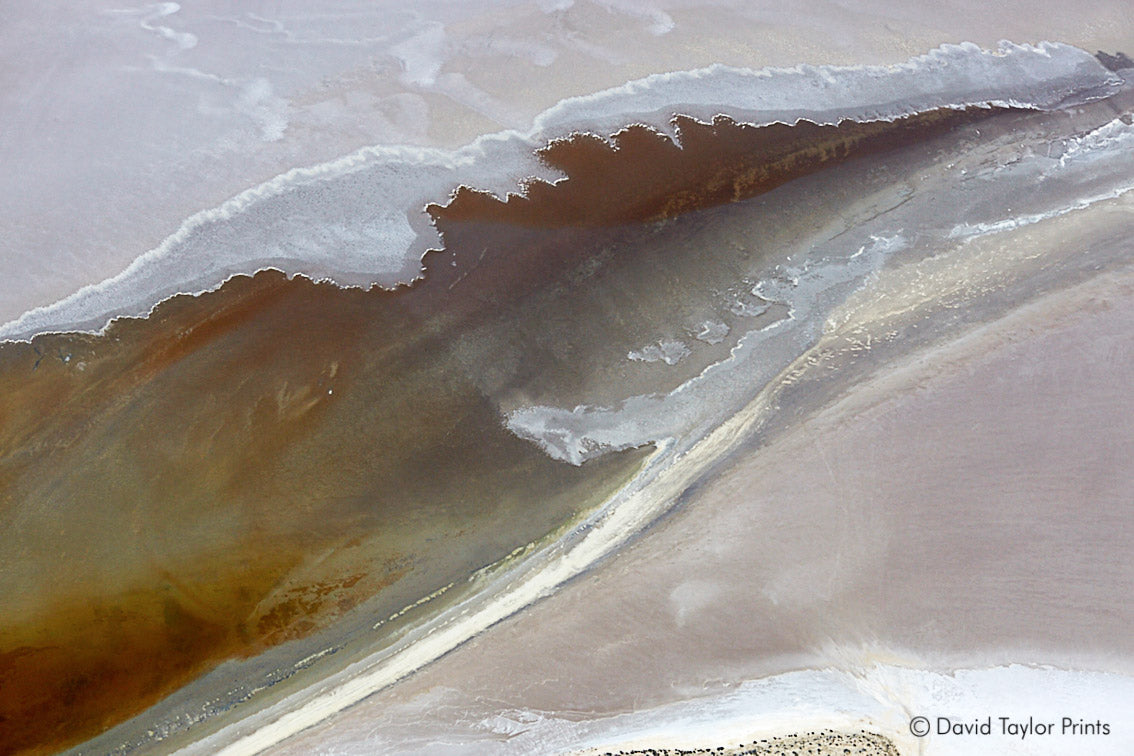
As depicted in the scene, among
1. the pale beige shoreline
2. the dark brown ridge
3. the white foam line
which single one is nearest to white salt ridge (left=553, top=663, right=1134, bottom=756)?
the pale beige shoreline

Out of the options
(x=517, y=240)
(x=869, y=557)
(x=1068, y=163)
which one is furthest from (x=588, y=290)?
(x=1068, y=163)

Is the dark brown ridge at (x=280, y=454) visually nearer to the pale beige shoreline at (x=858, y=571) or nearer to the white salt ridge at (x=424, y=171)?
the white salt ridge at (x=424, y=171)

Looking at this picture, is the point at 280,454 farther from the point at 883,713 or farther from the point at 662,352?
the point at 883,713

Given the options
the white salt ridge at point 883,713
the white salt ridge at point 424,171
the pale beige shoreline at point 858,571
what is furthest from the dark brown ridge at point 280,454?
the white salt ridge at point 883,713

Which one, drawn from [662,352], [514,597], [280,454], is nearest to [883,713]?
[514,597]

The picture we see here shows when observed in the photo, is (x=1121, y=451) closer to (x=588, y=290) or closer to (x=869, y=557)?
(x=869, y=557)
